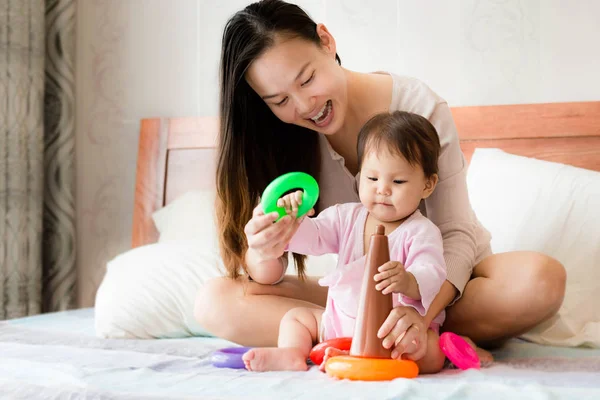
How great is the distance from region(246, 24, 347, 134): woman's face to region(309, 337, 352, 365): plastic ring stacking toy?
41 cm

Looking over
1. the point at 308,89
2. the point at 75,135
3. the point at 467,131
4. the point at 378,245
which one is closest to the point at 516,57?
the point at 467,131

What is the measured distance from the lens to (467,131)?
6.85ft

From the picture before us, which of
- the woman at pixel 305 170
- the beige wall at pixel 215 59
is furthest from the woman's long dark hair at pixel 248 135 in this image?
the beige wall at pixel 215 59

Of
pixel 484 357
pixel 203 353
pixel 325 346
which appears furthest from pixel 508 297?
pixel 203 353

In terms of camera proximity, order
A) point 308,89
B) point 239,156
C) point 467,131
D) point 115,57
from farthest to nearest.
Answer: point 115,57, point 467,131, point 239,156, point 308,89

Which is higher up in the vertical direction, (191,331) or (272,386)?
(272,386)

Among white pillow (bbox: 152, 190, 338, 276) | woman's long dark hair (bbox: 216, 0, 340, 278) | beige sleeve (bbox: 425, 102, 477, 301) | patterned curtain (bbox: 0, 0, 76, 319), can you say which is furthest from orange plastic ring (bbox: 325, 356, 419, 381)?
patterned curtain (bbox: 0, 0, 76, 319)

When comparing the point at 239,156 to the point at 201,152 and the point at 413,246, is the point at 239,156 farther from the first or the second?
the point at 201,152

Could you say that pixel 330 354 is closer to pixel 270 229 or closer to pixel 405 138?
pixel 270 229

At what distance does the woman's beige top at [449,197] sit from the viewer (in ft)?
4.45

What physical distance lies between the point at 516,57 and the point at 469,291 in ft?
3.36

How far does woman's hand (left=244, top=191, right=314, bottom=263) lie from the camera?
1189 mm

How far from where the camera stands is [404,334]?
1112mm

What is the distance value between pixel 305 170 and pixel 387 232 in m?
0.33
